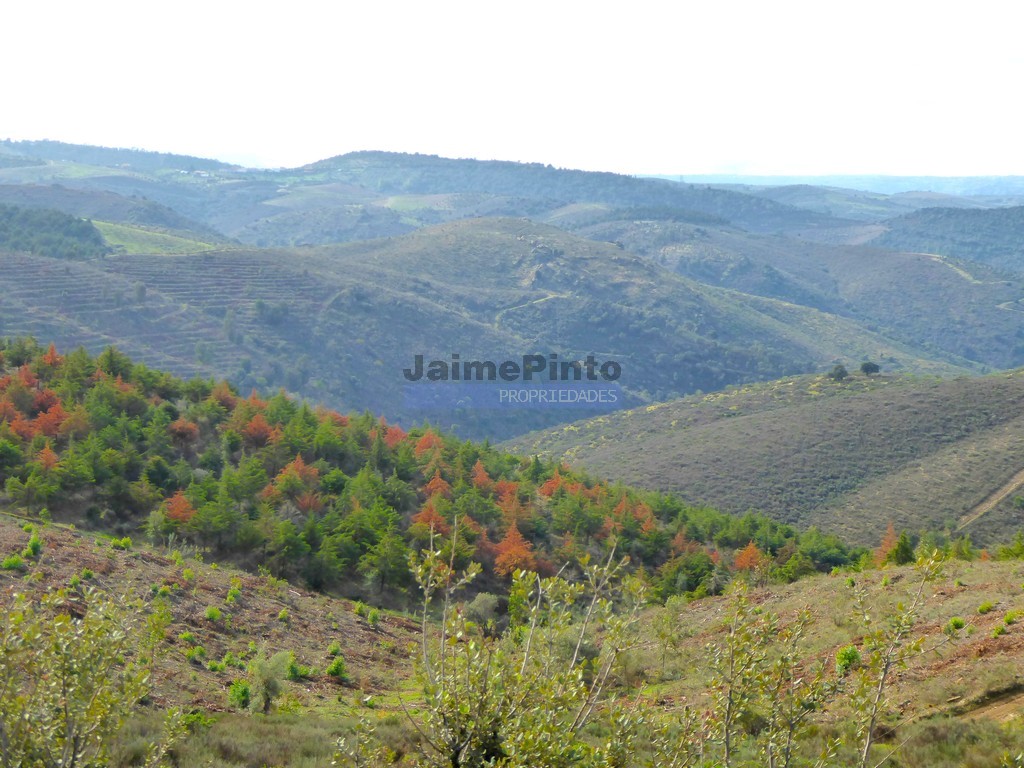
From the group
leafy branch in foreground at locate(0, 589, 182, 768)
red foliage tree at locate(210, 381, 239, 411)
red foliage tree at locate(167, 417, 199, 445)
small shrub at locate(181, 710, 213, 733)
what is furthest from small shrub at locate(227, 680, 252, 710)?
red foliage tree at locate(210, 381, 239, 411)

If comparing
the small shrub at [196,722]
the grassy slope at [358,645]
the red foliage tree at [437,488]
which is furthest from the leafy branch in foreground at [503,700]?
the red foliage tree at [437,488]

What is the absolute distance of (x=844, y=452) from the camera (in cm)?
6931

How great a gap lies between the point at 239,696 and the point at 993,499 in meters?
53.2

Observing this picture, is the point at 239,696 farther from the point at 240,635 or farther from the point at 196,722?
the point at 240,635

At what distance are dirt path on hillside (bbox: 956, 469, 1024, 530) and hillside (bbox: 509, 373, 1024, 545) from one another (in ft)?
0.70

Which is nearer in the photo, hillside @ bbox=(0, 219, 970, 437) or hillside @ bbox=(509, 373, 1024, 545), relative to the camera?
hillside @ bbox=(509, 373, 1024, 545)

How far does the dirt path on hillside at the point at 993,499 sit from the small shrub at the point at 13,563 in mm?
49011

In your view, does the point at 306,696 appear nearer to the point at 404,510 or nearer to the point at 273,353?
the point at 404,510

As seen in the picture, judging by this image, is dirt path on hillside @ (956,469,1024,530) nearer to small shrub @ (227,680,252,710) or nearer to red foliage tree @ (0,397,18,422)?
small shrub @ (227,680,252,710)

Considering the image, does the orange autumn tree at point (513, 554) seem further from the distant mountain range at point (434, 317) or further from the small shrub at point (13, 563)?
the distant mountain range at point (434, 317)

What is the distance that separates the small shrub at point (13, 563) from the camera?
60.4ft

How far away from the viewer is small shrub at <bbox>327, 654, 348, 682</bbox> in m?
19.1

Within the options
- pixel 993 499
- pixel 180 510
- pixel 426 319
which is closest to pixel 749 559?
pixel 180 510

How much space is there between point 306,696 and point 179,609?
490cm
